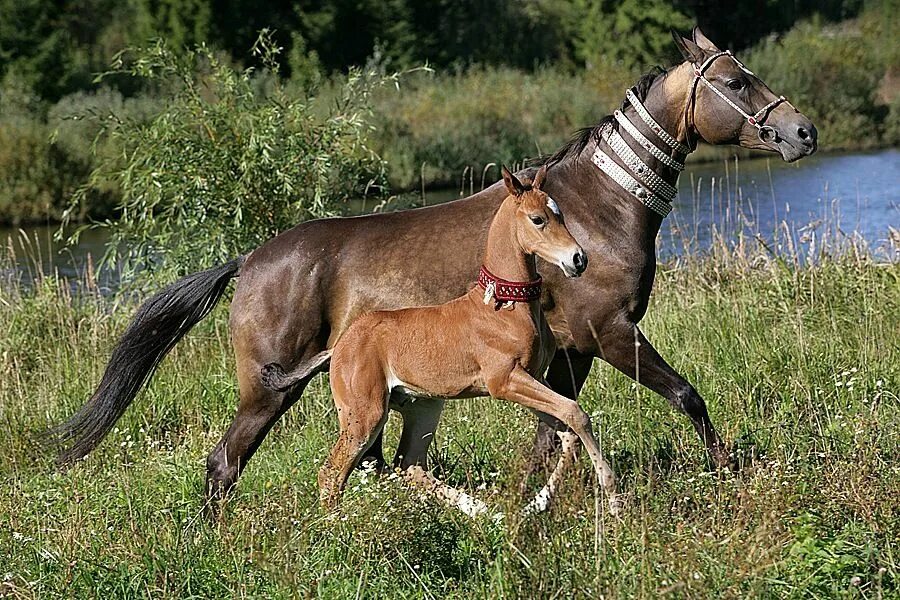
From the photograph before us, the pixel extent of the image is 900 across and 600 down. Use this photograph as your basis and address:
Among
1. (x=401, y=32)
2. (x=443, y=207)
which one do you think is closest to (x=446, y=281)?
(x=443, y=207)

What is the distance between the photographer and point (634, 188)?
5.28 meters

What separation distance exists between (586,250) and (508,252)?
819 millimetres

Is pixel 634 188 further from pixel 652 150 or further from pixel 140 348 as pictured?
pixel 140 348

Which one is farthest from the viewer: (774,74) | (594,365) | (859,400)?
(774,74)

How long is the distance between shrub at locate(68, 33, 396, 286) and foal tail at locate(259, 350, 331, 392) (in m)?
3.88

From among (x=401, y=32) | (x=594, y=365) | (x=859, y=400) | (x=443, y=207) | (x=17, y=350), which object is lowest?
(x=401, y=32)

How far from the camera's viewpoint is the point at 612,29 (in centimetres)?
3894

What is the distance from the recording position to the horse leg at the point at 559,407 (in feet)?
14.1

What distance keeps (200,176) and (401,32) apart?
96.6ft

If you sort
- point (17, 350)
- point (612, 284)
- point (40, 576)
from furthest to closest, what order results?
point (17, 350) → point (612, 284) → point (40, 576)

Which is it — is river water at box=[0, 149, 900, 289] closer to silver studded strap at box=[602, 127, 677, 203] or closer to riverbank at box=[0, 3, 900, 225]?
riverbank at box=[0, 3, 900, 225]

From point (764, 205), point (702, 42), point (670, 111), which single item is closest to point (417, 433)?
point (670, 111)

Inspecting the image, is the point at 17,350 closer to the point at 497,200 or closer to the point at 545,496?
the point at 497,200

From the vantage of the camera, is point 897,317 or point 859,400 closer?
point 859,400
